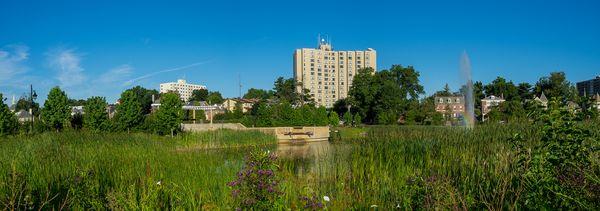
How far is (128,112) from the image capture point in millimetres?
35406

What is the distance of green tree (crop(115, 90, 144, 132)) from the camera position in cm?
3503

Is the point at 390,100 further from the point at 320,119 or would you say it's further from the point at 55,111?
the point at 55,111

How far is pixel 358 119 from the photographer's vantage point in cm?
6169

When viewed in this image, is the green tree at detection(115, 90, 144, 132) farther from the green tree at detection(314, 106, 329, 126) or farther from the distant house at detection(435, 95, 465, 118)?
the distant house at detection(435, 95, 465, 118)

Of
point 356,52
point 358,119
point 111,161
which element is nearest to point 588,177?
point 111,161

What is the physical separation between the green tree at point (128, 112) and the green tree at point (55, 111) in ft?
14.1

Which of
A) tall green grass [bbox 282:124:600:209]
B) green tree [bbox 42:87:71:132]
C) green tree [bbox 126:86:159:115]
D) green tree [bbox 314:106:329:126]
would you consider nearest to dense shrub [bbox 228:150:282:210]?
tall green grass [bbox 282:124:600:209]

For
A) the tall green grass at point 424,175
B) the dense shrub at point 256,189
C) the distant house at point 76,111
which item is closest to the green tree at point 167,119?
the distant house at point 76,111

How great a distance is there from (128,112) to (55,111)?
616cm

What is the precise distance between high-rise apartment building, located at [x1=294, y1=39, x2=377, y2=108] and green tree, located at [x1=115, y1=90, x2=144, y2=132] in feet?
323

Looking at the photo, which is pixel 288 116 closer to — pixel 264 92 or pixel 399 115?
pixel 399 115

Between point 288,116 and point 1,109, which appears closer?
point 1,109

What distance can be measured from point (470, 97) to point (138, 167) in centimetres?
2482

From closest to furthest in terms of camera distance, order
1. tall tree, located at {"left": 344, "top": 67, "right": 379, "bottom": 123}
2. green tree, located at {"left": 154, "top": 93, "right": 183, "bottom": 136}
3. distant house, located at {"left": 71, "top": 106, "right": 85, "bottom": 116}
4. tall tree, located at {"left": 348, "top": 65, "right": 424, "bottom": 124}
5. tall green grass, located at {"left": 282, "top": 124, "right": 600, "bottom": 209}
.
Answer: tall green grass, located at {"left": 282, "top": 124, "right": 600, "bottom": 209} < green tree, located at {"left": 154, "top": 93, "right": 183, "bottom": 136} < distant house, located at {"left": 71, "top": 106, "right": 85, "bottom": 116} < tall tree, located at {"left": 348, "top": 65, "right": 424, "bottom": 124} < tall tree, located at {"left": 344, "top": 67, "right": 379, "bottom": 123}
